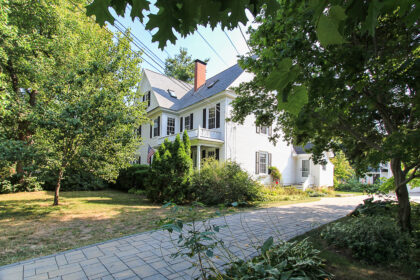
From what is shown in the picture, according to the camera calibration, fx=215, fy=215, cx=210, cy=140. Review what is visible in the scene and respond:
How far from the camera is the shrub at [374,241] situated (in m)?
3.62

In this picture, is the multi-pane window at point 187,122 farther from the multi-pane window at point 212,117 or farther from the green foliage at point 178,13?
the green foliage at point 178,13

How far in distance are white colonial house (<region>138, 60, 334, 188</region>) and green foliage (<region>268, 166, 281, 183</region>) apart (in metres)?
0.31

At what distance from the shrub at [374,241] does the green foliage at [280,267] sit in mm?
1063

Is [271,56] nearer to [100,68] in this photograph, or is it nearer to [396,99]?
[396,99]

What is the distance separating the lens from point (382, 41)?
3.79 metres

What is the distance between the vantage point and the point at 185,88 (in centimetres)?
2328

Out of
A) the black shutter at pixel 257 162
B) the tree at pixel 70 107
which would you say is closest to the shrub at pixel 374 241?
the tree at pixel 70 107

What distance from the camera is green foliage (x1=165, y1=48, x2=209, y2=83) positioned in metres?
32.8

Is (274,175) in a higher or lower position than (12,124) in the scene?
lower

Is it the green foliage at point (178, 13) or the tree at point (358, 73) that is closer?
the green foliage at point (178, 13)

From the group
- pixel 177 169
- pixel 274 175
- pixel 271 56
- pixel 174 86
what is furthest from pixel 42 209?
pixel 174 86

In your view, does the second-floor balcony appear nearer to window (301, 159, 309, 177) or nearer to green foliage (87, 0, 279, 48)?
window (301, 159, 309, 177)

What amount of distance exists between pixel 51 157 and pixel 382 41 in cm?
1022

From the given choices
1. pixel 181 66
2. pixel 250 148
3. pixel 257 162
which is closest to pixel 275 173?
pixel 257 162
